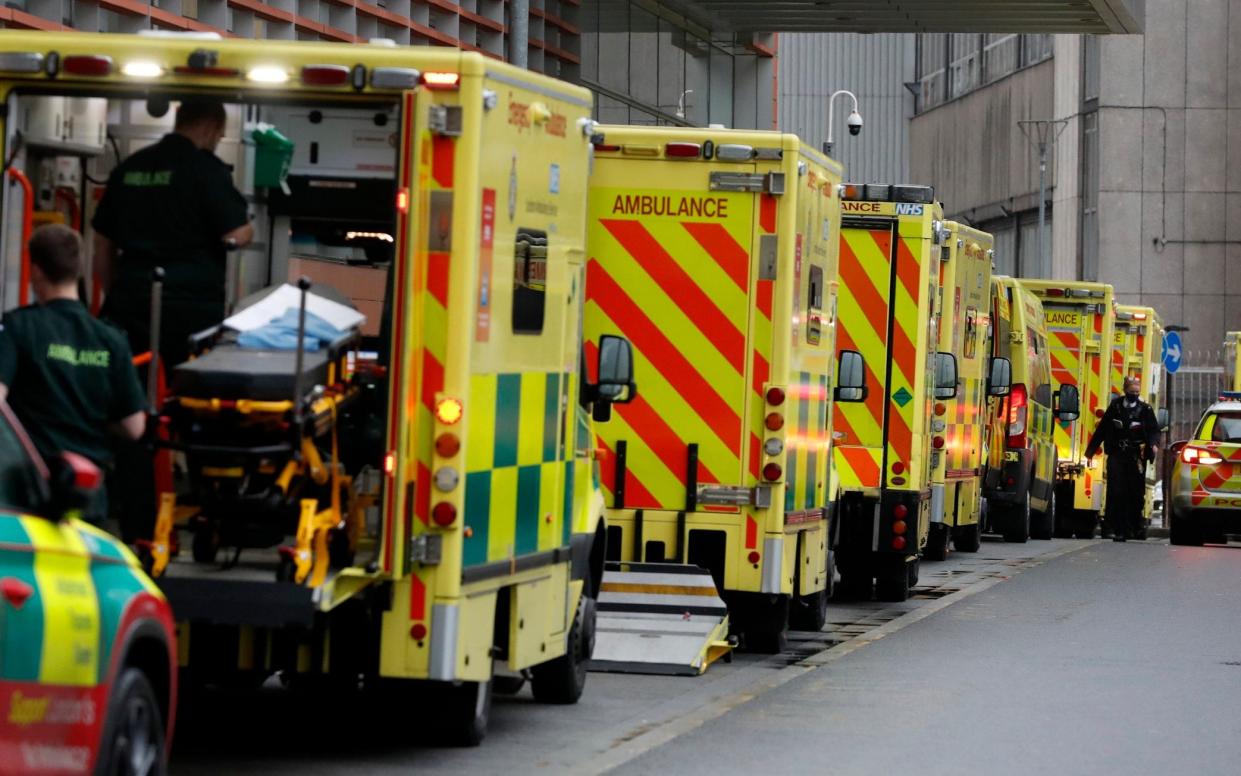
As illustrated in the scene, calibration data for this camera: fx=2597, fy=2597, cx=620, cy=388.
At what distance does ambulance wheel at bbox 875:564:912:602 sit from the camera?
1922 centimetres

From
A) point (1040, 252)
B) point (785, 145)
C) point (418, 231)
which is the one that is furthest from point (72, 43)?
point (1040, 252)

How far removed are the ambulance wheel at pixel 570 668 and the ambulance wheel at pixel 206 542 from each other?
8.01 feet

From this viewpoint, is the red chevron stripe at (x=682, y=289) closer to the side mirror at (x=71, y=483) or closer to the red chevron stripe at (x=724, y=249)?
the red chevron stripe at (x=724, y=249)

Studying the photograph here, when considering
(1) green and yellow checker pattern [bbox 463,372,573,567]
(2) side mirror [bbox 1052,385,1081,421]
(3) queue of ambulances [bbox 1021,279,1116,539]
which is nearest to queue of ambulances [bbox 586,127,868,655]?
(1) green and yellow checker pattern [bbox 463,372,573,567]

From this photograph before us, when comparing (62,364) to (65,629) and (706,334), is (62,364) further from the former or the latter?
(706,334)

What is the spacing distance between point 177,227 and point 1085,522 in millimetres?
23946

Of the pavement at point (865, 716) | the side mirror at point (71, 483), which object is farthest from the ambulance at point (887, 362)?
A: the side mirror at point (71, 483)

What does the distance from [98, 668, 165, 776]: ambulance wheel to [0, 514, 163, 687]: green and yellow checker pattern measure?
17cm

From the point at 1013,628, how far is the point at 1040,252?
156 feet

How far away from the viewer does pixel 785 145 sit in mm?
13992

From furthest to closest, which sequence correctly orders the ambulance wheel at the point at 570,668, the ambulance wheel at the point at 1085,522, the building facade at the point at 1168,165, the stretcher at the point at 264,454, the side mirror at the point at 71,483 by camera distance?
1. the building facade at the point at 1168,165
2. the ambulance wheel at the point at 1085,522
3. the ambulance wheel at the point at 570,668
4. the stretcher at the point at 264,454
5. the side mirror at the point at 71,483

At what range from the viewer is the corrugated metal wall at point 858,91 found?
88.9 m

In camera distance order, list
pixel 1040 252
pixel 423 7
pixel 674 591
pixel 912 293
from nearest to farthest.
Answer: pixel 674 591 → pixel 912 293 → pixel 423 7 → pixel 1040 252

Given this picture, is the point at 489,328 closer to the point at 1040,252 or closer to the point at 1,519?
the point at 1,519
